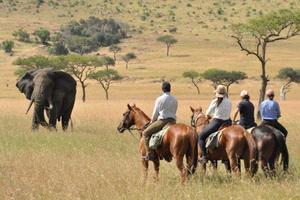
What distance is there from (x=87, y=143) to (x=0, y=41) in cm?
8949

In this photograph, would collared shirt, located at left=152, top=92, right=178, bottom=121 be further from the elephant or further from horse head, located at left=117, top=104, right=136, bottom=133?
Answer: the elephant

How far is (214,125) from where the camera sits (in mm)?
13625

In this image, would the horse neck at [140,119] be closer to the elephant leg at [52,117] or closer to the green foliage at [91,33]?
the elephant leg at [52,117]

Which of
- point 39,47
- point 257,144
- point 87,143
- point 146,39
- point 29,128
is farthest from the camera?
point 146,39

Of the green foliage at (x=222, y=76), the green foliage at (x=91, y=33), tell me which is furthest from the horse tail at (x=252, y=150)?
the green foliage at (x=91, y=33)

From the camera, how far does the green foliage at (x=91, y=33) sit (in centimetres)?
10362

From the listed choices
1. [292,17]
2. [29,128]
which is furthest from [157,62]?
[29,128]

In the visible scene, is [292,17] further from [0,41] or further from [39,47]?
[0,41]

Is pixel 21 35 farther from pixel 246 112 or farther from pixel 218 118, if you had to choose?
pixel 218 118

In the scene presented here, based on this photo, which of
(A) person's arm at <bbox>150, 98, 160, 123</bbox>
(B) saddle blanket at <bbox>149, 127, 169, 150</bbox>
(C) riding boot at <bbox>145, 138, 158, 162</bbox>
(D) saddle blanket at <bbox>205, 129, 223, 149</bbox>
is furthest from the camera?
(D) saddle blanket at <bbox>205, 129, 223, 149</bbox>

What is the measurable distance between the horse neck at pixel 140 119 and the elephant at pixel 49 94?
11146 millimetres

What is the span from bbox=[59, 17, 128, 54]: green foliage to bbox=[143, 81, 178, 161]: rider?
89545mm

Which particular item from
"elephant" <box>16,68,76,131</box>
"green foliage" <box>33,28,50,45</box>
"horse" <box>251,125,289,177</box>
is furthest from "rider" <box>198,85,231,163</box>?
"green foliage" <box>33,28,50,45</box>

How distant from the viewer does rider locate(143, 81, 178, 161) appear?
13141 mm
